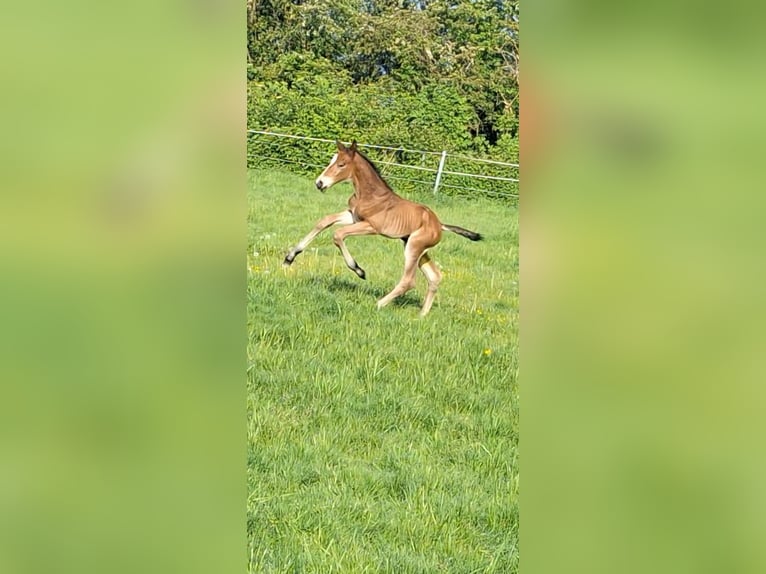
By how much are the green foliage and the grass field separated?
202cm

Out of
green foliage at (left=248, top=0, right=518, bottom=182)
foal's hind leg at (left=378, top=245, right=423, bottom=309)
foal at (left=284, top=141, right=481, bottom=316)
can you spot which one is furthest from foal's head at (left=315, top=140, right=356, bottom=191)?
green foliage at (left=248, top=0, right=518, bottom=182)

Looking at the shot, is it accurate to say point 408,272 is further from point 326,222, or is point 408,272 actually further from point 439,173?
point 439,173

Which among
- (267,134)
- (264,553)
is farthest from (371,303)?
(267,134)

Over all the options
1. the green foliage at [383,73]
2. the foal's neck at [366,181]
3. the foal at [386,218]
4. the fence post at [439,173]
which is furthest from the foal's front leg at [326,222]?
the green foliage at [383,73]

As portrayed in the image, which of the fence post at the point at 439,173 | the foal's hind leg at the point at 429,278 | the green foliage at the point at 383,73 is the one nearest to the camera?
the foal's hind leg at the point at 429,278

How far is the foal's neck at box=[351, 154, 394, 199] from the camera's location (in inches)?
153

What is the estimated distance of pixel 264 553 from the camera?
188cm

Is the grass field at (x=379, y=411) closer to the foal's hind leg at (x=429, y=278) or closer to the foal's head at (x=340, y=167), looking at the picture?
the foal's hind leg at (x=429, y=278)

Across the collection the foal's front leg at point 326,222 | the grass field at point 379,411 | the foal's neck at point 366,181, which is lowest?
the grass field at point 379,411

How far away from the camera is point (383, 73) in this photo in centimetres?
769

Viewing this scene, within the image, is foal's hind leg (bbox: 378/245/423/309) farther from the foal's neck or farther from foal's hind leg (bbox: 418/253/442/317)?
the foal's neck

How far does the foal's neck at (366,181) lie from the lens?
12.8 feet
